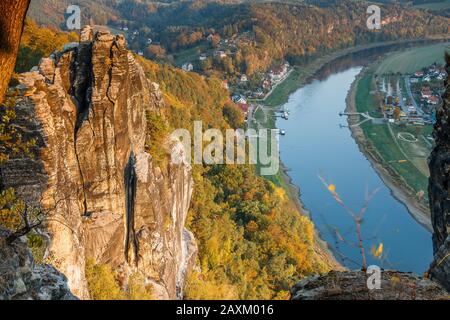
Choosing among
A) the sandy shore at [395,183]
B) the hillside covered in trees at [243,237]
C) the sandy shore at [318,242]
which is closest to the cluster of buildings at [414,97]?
the sandy shore at [395,183]

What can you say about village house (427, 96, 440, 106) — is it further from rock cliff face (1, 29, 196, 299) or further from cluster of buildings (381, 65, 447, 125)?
rock cliff face (1, 29, 196, 299)

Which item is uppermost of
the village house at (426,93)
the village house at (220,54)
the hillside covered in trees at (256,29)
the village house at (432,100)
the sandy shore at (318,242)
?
the hillside covered in trees at (256,29)

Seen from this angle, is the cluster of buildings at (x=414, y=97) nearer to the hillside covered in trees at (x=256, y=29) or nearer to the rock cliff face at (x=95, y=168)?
the hillside covered in trees at (x=256, y=29)

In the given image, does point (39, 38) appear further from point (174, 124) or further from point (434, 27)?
point (434, 27)

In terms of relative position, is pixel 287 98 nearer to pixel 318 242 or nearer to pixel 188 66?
pixel 188 66

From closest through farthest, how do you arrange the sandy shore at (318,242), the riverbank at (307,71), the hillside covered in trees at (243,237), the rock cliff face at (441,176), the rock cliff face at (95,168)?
1. the rock cliff face at (95,168)
2. the rock cliff face at (441,176)
3. the hillside covered in trees at (243,237)
4. the sandy shore at (318,242)
5. the riverbank at (307,71)
